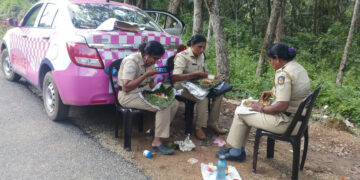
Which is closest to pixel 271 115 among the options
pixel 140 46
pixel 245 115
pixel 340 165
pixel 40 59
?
pixel 245 115

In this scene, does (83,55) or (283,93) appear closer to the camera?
(283,93)

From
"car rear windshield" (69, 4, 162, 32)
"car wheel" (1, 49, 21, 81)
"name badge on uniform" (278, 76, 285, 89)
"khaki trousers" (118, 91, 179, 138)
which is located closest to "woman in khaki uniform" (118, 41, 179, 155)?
"khaki trousers" (118, 91, 179, 138)

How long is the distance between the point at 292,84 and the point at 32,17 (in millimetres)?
4443

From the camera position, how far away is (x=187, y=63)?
4027mm

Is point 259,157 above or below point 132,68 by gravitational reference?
below

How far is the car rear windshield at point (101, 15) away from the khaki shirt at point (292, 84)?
2.26 m

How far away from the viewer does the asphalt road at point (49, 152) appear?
2.94m

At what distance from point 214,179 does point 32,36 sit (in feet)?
11.8

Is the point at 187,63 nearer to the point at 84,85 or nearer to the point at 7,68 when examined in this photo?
the point at 84,85

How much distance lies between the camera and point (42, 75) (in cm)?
441

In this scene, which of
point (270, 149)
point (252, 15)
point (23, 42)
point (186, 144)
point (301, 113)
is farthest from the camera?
point (252, 15)

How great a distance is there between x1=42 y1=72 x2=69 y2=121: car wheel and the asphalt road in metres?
0.13

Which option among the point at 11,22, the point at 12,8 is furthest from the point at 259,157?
the point at 12,8

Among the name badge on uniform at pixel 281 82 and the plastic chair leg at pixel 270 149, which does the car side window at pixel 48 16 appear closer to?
the name badge on uniform at pixel 281 82
